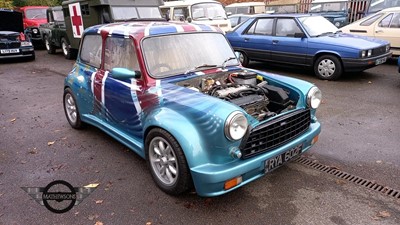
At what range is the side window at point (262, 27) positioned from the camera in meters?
8.82

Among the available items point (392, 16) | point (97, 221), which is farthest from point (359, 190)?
point (392, 16)

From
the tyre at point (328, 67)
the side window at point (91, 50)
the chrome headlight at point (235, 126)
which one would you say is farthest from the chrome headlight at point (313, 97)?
the tyre at point (328, 67)

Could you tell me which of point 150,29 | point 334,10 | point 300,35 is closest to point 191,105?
point 150,29

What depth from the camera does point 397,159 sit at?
3.88 meters

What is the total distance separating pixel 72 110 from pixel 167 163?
2656 millimetres

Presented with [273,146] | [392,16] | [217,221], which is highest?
[392,16]

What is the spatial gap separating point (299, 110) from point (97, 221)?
2217mm

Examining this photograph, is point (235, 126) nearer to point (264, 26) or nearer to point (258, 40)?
point (258, 40)

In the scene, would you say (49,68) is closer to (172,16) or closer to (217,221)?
(172,16)

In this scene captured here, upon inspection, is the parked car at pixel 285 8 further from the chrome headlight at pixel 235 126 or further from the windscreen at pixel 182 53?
the chrome headlight at pixel 235 126

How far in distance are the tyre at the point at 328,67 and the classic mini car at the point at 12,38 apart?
1059cm

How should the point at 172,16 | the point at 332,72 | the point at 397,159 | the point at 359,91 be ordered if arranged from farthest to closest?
the point at 172,16 → the point at 332,72 → the point at 359,91 → the point at 397,159

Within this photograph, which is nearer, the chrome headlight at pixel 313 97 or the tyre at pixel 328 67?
the chrome headlight at pixel 313 97

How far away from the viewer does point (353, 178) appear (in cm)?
351
